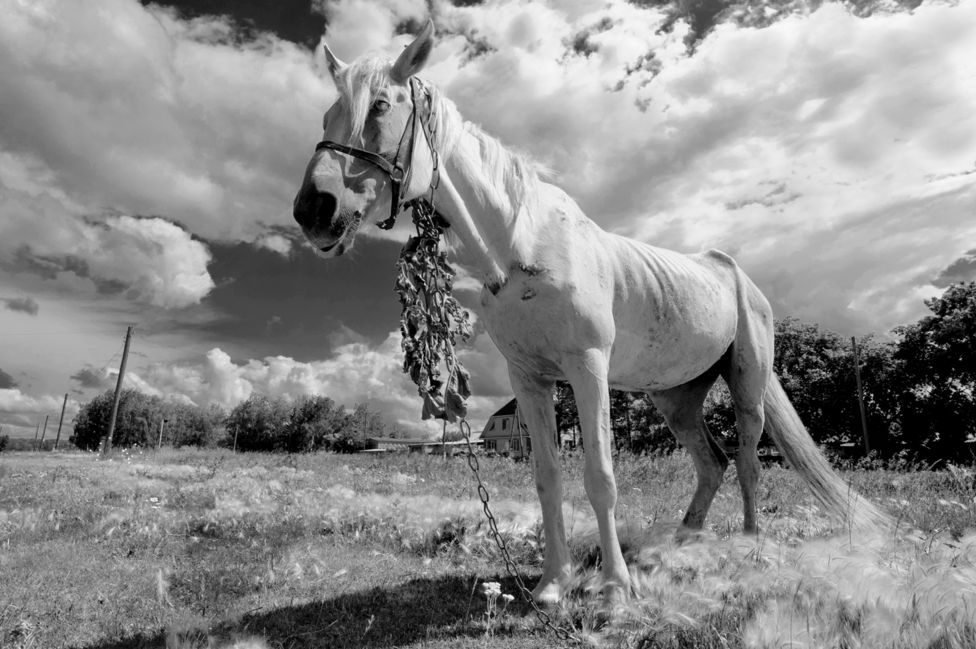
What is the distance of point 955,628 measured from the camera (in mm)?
2717

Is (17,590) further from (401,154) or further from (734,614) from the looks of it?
(734,614)

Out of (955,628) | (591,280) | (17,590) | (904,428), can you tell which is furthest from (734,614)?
(904,428)

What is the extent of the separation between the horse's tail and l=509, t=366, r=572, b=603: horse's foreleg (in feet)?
10.2

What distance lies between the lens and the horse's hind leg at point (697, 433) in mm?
5578

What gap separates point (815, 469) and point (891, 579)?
251cm

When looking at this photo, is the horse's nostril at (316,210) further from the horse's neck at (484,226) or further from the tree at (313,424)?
the tree at (313,424)

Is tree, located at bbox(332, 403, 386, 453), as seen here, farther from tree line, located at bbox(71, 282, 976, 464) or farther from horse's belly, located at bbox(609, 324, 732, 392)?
horse's belly, located at bbox(609, 324, 732, 392)

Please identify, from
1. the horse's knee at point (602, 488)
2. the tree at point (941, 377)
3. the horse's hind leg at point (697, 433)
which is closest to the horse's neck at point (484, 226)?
the horse's knee at point (602, 488)

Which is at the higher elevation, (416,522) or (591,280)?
(591,280)

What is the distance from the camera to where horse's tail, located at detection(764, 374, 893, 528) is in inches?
226

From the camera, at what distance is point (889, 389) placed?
4688 centimetres

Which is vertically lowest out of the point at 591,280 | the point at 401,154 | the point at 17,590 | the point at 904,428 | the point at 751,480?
the point at 17,590

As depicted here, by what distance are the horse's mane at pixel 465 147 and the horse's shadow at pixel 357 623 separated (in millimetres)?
2685

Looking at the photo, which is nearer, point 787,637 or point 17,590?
point 787,637
